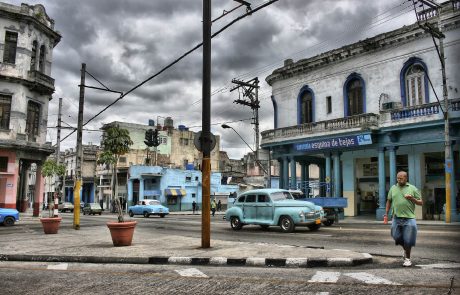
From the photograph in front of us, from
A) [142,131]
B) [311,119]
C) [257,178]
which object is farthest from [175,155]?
[311,119]

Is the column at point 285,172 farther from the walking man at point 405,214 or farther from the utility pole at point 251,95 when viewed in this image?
the walking man at point 405,214

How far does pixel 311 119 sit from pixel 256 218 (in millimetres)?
16413

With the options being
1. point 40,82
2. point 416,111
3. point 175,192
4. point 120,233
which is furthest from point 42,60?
point 416,111

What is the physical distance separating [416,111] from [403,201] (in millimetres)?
18574

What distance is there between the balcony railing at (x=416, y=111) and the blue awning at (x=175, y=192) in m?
32.9

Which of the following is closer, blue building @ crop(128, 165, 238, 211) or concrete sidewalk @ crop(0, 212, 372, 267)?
concrete sidewalk @ crop(0, 212, 372, 267)

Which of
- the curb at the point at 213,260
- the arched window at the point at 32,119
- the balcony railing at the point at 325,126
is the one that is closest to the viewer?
the curb at the point at 213,260

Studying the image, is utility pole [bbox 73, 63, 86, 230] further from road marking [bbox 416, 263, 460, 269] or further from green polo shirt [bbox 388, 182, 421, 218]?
road marking [bbox 416, 263, 460, 269]

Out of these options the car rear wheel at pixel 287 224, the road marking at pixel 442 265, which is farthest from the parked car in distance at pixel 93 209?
the road marking at pixel 442 265

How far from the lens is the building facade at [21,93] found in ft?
95.0

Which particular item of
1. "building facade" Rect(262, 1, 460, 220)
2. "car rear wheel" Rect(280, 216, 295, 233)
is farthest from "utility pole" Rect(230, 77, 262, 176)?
"car rear wheel" Rect(280, 216, 295, 233)

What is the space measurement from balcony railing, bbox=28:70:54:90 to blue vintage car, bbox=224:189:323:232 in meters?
19.7

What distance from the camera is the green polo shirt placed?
7922mm

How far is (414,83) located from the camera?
26078mm
